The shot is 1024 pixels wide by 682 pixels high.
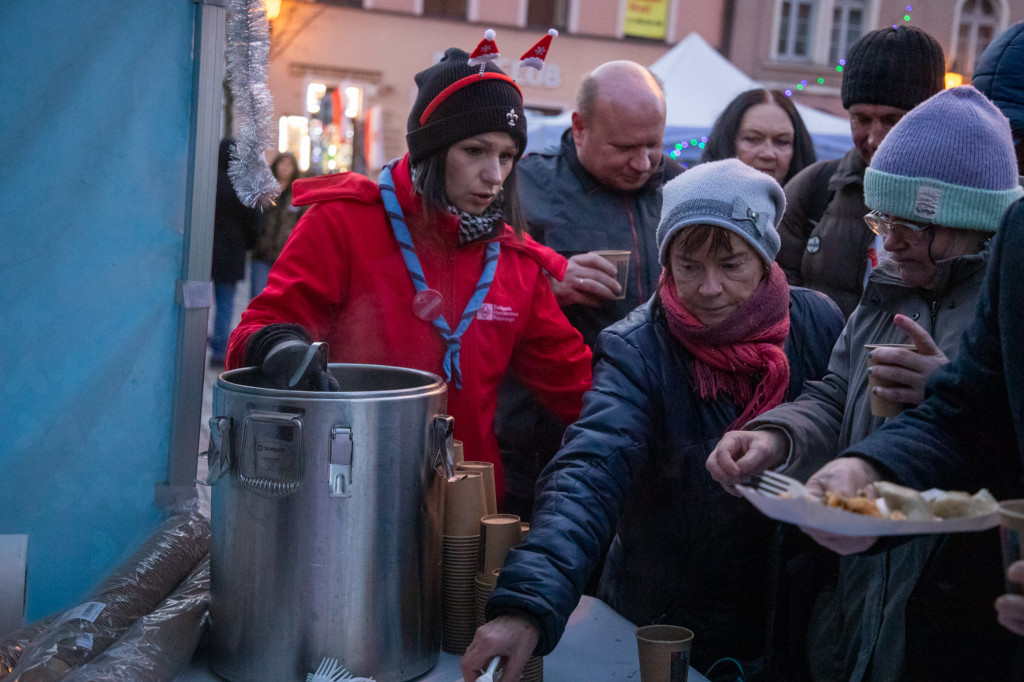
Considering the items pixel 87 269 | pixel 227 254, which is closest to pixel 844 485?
pixel 87 269

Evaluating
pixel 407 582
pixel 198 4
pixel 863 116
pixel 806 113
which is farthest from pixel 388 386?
pixel 806 113

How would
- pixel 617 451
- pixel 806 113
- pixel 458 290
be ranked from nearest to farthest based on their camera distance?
1. pixel 617 451
2. pixel 458 290
3. pixel 806 113

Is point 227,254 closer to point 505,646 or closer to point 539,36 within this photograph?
point 505,646

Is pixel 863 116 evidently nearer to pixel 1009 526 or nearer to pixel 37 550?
pixel 1009 526

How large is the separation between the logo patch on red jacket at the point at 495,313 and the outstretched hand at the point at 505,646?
90 centimetres

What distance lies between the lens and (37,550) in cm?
194

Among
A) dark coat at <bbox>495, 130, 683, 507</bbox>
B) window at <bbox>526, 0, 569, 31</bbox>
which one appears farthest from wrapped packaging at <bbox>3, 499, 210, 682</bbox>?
window at <bbox>526, 0, 569, 31</bbox>

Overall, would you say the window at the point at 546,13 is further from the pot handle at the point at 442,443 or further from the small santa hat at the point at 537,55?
the pot handle at the point at 442,443

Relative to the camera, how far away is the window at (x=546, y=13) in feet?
59.2

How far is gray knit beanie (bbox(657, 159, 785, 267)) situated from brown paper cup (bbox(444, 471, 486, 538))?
0.60 m

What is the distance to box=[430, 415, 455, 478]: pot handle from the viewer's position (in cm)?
145

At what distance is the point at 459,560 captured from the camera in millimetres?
1633

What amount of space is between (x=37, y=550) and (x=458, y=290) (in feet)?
3.39

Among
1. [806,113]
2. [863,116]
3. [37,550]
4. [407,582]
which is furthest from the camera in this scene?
[806,113]
